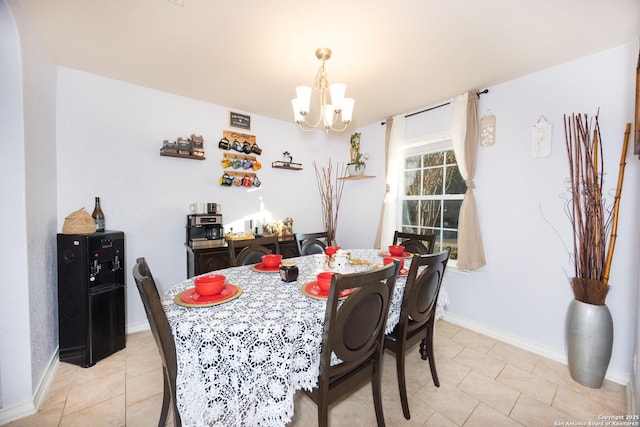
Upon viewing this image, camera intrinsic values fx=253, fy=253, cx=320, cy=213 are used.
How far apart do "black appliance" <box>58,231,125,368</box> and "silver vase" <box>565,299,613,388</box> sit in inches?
139

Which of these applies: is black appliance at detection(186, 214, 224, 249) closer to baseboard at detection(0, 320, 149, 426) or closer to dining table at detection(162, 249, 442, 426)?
baseboard at detection(0, 320, 149, 426)

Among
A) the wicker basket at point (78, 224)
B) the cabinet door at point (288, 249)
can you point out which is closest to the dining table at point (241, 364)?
the wicker basket at point (78, 224)

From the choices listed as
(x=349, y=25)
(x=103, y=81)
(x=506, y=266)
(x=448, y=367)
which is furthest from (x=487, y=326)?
(x=103, y=81)

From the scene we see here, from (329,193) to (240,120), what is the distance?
1651 mm

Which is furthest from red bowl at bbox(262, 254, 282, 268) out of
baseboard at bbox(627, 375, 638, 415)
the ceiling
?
baseboard at bbox(627, 375, 638, 415)

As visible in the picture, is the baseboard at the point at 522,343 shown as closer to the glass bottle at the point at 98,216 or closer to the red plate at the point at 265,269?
the red plate at the point at 265,269

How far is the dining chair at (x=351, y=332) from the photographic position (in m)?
1.02

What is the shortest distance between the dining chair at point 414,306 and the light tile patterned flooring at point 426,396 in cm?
27

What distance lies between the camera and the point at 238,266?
6.31ft

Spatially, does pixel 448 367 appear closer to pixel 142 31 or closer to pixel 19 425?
pixel 19 425

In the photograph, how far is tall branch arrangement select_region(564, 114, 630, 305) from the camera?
5.80 ft

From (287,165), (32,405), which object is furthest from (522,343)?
(32,405)

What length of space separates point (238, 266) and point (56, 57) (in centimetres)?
224

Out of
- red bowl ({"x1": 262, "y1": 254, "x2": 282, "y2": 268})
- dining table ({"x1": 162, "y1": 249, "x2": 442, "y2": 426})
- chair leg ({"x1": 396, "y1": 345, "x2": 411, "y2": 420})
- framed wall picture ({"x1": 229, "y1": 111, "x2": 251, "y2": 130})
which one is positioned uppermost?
framed wall picture ({"x1": 229, "y1": 111, "x2": 251, "y2": 130})
